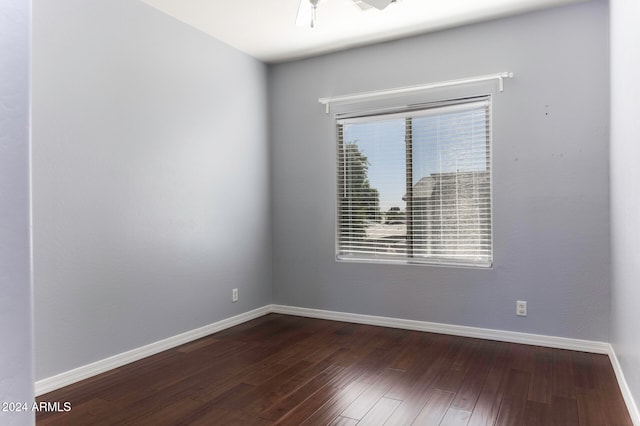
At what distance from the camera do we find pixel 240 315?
4.12 metres

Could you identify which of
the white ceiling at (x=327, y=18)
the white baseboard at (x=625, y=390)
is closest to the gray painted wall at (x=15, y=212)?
the white baseboard at (x=625, y=390)

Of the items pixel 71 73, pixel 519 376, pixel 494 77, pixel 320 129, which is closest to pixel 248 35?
pixel 320 129

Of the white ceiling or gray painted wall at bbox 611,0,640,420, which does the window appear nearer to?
the white ceiling

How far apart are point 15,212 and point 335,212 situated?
3717 millimetres

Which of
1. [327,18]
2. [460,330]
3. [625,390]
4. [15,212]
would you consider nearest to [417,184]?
[460,330]

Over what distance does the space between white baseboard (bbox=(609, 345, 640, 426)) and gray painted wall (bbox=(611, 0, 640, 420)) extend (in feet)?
0.17

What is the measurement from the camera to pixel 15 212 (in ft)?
1.88

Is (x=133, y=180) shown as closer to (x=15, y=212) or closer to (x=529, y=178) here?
(x=15, y=212)

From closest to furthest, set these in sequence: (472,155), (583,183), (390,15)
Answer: (583,183), (390,15), (472,155)

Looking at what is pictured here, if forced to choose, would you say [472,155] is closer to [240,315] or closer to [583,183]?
[583,183]

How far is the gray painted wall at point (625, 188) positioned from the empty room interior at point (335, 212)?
0.03 m

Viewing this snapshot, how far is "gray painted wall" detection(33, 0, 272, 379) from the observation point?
2.58 meters

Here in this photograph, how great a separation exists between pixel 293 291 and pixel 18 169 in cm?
397

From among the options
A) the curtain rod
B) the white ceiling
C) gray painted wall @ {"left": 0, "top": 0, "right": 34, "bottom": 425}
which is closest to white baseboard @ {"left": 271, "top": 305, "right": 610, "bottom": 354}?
the curtain rod
